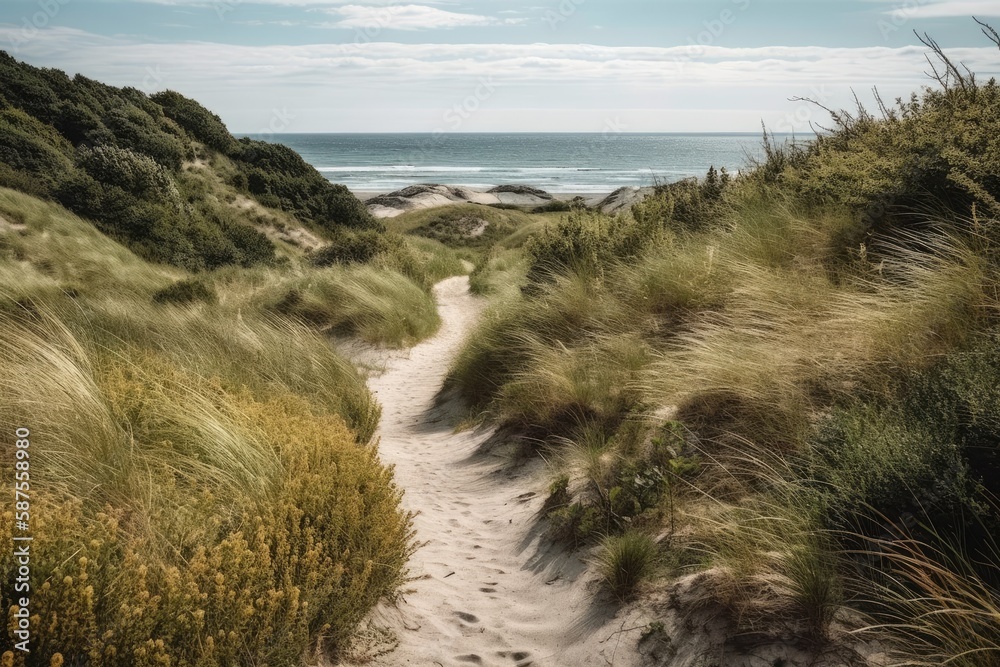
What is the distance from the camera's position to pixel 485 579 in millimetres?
4289

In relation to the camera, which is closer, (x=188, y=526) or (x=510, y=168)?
(x=188, y=526)

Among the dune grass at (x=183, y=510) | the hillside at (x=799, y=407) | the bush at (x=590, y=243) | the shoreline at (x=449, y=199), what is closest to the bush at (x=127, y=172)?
the bush at (x=590, y=243)

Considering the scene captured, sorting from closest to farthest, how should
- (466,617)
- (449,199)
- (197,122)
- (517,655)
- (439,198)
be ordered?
(517,655), (466,617), (197,122), (439,198), (449,199)

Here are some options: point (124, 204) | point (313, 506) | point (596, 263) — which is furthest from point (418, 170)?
point (313, 506)

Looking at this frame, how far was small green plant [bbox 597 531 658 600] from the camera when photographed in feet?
11.5

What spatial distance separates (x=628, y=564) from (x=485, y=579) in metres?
1.14

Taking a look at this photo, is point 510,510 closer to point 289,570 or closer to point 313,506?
point 313,506

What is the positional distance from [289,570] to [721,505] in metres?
2.24

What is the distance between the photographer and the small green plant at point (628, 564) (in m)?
3.50

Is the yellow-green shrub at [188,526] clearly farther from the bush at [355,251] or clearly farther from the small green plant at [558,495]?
the bush at [355,251]

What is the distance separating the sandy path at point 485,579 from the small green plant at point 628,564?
13cm

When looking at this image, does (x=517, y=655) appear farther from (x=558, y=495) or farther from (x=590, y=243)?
(x=590, y=243)

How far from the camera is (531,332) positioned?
7605 mm

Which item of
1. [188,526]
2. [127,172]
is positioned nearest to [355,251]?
[127,172]
